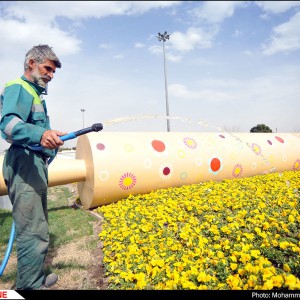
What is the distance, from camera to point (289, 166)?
8.70 meters

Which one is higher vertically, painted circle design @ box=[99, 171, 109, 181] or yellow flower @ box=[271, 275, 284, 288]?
painted circle design @ box=[99, 171, 109, 181]

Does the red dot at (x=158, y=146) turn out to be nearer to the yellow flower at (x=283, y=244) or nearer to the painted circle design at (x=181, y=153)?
the painted circle design at (x=181, y=153)


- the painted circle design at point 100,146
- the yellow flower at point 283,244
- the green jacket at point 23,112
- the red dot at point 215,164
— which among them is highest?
the green jacket at point 23,112

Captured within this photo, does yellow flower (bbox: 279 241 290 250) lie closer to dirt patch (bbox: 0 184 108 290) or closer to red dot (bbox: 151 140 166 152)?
dirt patch (bbox: 0 184 108 290)

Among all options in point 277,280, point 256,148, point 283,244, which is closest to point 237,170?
point 256,148

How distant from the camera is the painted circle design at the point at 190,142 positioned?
263 inches

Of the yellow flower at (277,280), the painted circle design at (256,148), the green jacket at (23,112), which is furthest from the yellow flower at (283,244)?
the painted circle design at (256,148)

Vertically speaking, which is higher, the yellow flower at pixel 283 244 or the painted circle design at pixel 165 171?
the painted circle design at pixel 165 171

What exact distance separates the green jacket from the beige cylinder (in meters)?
2.75

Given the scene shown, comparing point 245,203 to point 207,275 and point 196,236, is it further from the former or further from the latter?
point 207,275

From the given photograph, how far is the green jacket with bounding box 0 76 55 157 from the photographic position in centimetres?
224

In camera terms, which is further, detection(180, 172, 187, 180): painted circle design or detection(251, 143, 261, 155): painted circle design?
detection(251, 143, 261, 155): painted circle design

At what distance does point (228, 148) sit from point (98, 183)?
3.86m

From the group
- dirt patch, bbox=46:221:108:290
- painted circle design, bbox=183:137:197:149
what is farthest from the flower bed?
painted circle design, bbox=183:137:197:149
